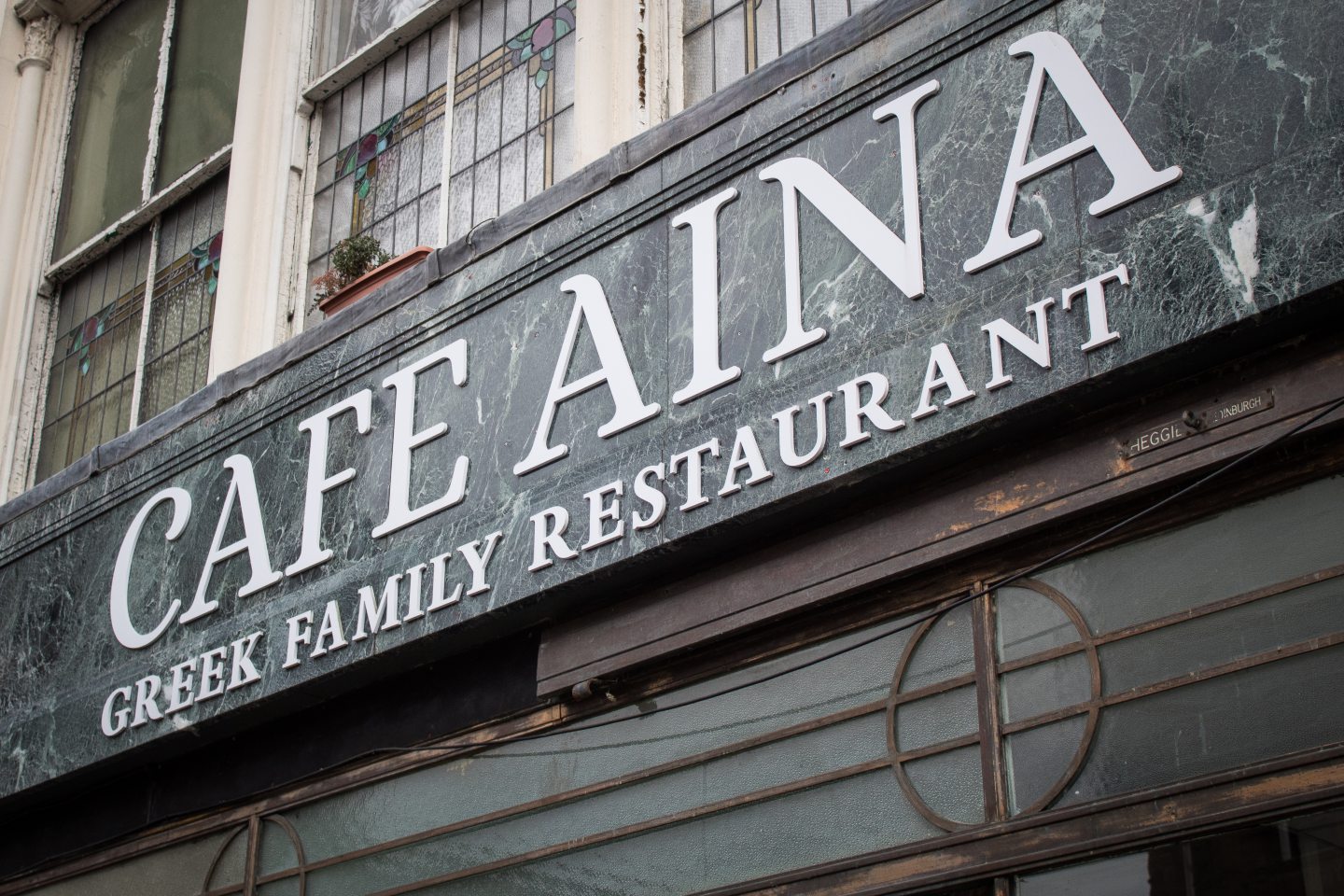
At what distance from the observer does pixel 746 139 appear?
730 cm

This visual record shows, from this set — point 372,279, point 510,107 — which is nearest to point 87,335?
point 372,279

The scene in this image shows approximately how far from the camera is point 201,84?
489 inches

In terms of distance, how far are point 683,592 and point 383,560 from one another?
166 cm

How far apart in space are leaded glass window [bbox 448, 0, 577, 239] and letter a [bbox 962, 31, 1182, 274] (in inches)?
141

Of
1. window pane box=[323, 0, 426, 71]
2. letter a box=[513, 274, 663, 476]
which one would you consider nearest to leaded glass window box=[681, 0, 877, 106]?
letter a box=[513, 274, 663, 476]

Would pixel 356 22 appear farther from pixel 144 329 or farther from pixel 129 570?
pixel 129 570

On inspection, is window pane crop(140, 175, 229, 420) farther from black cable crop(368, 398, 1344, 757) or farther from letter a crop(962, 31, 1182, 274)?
letter a crop(962, 31, 1182, 274)

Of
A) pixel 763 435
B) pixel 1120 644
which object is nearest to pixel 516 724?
pixel 763 435

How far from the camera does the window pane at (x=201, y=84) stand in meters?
12.1

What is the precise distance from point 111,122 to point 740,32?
592cm

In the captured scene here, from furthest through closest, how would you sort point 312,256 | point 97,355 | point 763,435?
1. point 97,355
2. point 312,256
3. point 763,435

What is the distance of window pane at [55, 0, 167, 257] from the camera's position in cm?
1283

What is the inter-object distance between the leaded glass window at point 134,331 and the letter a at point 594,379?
14.1 ft

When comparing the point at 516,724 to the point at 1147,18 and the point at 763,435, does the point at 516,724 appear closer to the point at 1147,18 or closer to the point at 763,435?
the point at 763,435
